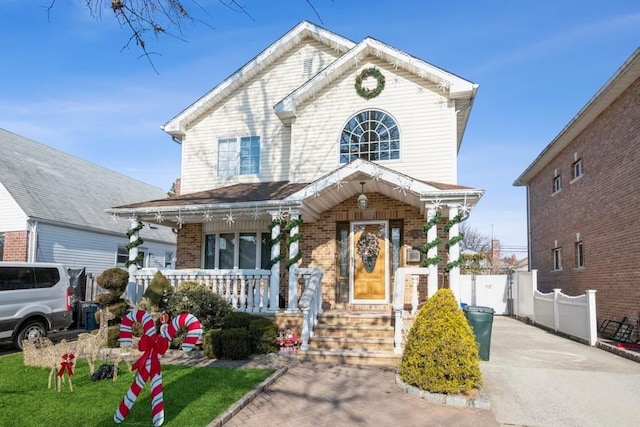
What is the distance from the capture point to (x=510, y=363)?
8.39 m

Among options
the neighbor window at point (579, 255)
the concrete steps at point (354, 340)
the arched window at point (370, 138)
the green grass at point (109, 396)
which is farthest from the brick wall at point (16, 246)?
the neighbor window at point (579, 255)

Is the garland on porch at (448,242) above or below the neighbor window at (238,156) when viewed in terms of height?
below

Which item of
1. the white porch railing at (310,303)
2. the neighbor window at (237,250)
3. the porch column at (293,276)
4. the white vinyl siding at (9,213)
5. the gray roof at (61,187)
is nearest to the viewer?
the white porch railing at (310,303)

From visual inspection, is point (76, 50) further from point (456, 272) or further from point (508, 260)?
point (508, 260)

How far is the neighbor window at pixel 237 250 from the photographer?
12.6 metres

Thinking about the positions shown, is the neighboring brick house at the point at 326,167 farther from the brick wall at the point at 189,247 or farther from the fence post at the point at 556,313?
the fence post at the point at 556,313

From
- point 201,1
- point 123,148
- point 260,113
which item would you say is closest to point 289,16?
point 201,1

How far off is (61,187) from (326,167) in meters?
14.0

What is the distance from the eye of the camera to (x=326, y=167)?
11805 mm

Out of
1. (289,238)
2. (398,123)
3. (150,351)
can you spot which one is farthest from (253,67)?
(150,351)

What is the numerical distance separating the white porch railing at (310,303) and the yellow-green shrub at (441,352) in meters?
2.62

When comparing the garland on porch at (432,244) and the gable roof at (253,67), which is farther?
the gable roof at (253,67)

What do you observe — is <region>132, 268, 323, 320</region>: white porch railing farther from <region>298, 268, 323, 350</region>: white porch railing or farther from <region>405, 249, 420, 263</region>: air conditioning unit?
<region>405, 249, 420, 263</region>: air conditioning unit

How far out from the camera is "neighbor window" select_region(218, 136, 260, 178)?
1334 cm
